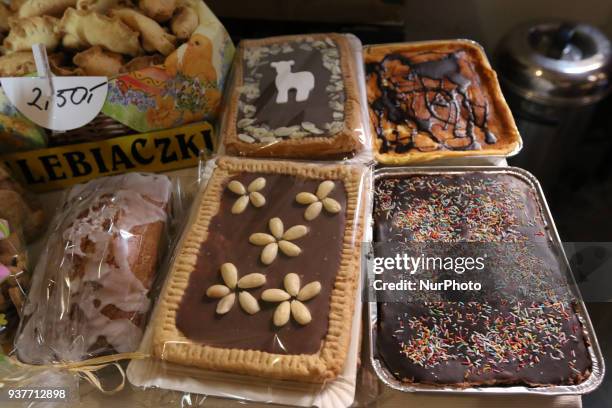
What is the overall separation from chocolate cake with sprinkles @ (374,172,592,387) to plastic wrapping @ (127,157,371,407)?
3.7 inches

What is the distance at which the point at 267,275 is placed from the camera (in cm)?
102

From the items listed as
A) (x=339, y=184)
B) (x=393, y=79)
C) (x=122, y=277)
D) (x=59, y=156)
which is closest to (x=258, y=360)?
(x=122, y=277)

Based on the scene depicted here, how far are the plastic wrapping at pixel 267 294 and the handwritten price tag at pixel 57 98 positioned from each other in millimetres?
335

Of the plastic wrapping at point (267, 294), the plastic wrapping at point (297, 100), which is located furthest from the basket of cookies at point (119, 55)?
the plastic wrapping at point (267, 294)

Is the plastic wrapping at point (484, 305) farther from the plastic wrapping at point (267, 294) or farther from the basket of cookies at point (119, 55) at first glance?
the basket of cookies at point (119, 55)

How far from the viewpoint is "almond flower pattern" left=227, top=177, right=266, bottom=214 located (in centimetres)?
114

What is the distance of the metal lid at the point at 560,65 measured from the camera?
1799 millimetres

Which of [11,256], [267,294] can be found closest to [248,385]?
[267,294]

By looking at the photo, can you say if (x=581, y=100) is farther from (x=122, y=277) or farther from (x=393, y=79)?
(x=122, y=277)

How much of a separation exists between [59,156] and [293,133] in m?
0.60

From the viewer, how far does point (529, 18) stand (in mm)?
2182

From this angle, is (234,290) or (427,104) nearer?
(234,290)

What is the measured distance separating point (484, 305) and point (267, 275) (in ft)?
1.48

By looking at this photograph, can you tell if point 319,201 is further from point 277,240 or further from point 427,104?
point 427,104
